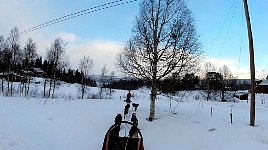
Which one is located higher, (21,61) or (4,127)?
(21,61)

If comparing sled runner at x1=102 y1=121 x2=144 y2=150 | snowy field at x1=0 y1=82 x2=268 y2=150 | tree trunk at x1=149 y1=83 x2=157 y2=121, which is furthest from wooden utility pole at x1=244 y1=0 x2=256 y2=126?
sled runner at x1=102 y1=121 x2=144 y2=150

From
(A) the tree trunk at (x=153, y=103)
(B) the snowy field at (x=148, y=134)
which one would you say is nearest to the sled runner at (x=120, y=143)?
(B) the snowy field at (x=148, y=134)

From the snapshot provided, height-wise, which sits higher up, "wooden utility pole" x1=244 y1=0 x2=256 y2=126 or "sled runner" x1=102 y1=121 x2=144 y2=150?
"wooden utility pole" x1=244 y1=0 x2=256 y2=126

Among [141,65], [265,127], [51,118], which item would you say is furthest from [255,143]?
[51,118]

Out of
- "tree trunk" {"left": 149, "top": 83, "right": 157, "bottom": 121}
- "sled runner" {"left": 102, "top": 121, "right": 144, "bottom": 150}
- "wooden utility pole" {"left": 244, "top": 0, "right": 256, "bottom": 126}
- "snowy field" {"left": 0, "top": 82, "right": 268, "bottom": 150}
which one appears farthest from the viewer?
"tree trunk" {"left": 149, "top": 83, "right": 157, "bottom": 121}

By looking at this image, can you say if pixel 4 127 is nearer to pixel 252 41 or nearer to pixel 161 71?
pixel 161 71

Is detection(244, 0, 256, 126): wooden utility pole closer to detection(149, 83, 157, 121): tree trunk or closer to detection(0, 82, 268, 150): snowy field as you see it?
detection(0, 82, 268, 150): snowy field

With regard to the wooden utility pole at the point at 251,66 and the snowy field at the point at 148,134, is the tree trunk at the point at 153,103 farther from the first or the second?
the wooden utility pole at the point at 251,66

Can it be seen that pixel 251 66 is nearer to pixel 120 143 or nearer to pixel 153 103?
pixel 153 103

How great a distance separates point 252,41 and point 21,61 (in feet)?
131

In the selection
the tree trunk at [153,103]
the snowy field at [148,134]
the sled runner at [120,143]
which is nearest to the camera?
the sled runner at [120,143]

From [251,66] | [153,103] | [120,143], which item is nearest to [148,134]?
[153,103]

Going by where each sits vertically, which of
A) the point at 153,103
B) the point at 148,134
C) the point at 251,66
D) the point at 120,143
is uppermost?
the point at 251,66

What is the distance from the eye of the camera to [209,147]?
11641mm
